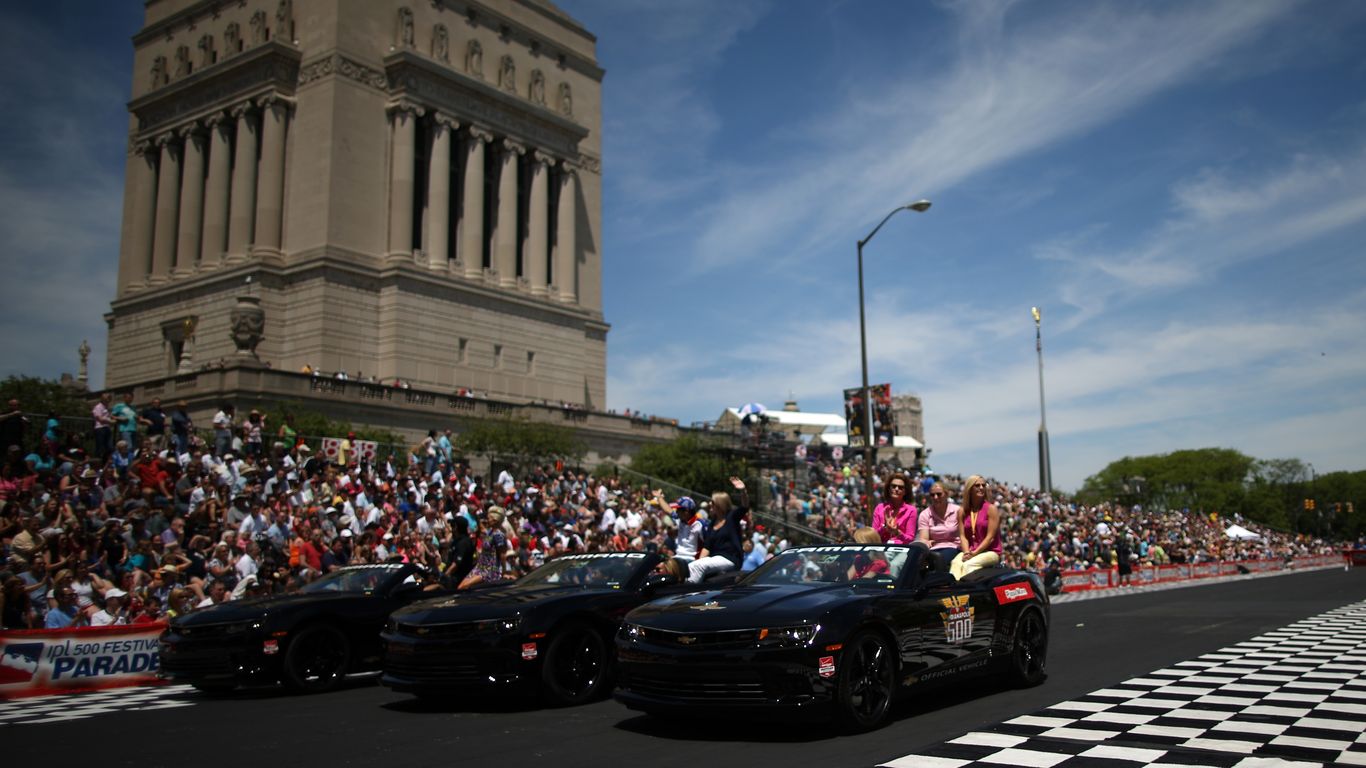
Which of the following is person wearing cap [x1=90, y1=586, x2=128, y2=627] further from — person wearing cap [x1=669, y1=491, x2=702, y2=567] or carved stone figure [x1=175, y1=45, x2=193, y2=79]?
carved stone figure [x1=175, y1=45, x2=193, y2=79]

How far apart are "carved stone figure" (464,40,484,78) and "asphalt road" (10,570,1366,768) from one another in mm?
47901

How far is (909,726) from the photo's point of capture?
755cm

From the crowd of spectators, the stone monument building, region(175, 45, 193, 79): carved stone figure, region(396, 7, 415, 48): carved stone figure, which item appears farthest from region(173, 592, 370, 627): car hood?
region(175, 45, 193, 79): carved stone figure

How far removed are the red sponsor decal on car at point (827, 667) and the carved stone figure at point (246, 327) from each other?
116ft

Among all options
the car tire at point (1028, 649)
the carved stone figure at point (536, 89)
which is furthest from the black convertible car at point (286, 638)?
the carved stone figure at point (536, 89)

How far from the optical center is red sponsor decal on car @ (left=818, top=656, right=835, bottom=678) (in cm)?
700

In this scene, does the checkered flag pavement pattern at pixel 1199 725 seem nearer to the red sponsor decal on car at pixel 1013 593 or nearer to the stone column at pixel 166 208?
the red sponsor decal on car at pixel 1013 593

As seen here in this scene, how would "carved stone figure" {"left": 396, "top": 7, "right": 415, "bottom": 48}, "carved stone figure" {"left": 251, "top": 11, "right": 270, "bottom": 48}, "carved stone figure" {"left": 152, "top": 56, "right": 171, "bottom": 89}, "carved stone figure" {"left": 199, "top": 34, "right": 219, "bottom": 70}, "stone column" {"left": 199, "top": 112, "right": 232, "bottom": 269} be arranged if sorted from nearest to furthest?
"carved stone figure" {"left": 396, "top": 7, "right": 415, "bottom": 48}, "stone column" {"left": 199, "top": 112, "right": 232, "bottom": 269}, "carved stone figure" {"left": 251, "top": 11, "right": 270, "bottom": 48}, "carved stone figure" {"left": 199, "top": 34, "right": 219, "bottom": 70}, "carved stone figure" {"left": 152, "top": 56, "right": 171, "bottom": 89}

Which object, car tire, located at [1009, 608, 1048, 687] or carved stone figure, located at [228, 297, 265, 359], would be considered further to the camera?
carved stone figure, located at [228, 297, 265, 359]

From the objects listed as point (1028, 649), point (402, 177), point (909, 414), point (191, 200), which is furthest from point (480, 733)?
point (909, 414)

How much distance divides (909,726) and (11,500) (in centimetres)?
1376

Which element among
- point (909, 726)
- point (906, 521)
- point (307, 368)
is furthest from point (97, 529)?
point (307, 368)

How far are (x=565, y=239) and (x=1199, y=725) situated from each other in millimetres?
53131

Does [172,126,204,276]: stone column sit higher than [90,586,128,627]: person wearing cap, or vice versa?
[172,126,204,276]: stone column
